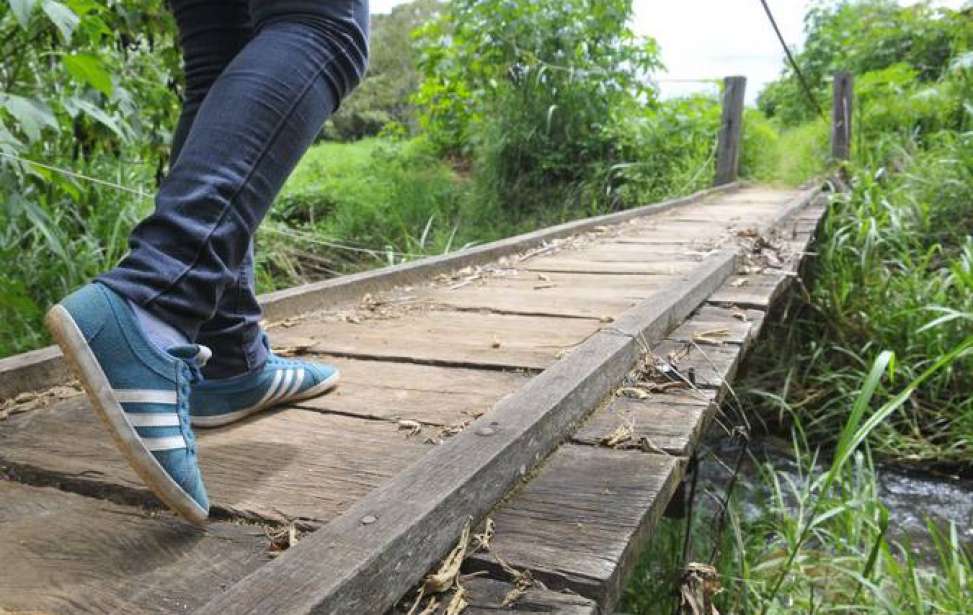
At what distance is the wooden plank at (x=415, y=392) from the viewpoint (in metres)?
1.41

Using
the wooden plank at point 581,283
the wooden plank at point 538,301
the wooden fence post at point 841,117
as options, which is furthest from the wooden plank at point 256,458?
the wooden fence post at point 841,117

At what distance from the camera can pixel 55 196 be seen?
2602mm

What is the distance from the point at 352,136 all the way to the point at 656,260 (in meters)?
18.1

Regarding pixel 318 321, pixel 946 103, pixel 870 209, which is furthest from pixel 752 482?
pixel 946 103

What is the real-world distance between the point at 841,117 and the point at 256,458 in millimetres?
7513

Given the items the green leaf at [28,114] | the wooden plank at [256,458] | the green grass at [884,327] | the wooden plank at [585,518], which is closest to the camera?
the wooden plank at [585,518]

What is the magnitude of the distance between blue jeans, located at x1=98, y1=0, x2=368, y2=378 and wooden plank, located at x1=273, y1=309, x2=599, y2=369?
77 cm

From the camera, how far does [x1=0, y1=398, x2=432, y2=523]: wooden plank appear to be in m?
1.06

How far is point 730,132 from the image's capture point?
7348 millimetres

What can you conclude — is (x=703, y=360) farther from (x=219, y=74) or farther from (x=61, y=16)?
(x=61, y=16)

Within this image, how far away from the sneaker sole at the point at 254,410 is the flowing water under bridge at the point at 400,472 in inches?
0.6

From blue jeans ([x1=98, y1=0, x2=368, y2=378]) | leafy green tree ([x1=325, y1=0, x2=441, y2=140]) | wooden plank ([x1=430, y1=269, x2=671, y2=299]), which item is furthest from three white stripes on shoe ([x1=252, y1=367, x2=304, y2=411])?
leafy green tree ([x1=325, y1=0, x2=441, y2=140])

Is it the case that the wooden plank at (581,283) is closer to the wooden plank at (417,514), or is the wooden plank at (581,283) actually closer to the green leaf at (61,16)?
the wooden plank at (417,514)

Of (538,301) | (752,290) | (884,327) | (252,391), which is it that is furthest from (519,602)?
(884,327)
